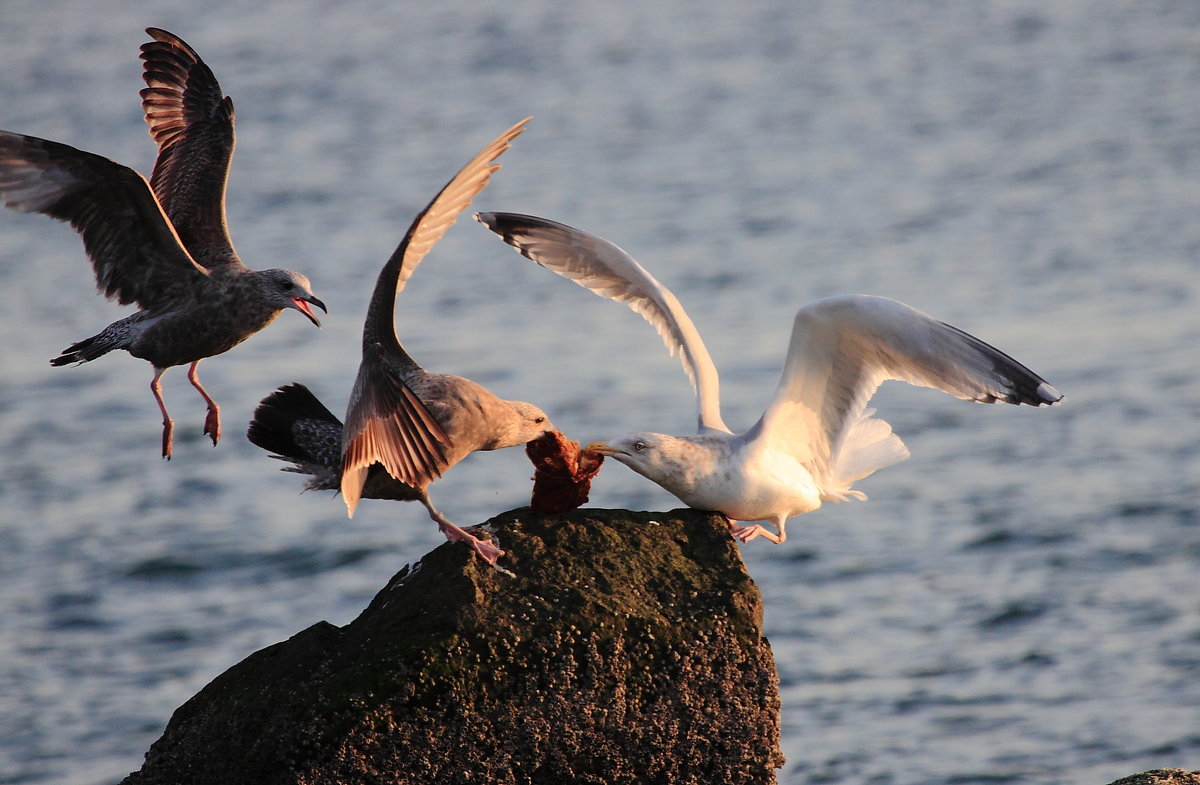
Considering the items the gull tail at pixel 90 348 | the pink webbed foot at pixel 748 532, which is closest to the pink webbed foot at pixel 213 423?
the gull tail at pixel 90 348

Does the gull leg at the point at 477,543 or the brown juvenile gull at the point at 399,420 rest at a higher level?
the brown juvenile gull at the point at 399,420

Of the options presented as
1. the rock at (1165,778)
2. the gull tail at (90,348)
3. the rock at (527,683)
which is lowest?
the rock at (1165,778)

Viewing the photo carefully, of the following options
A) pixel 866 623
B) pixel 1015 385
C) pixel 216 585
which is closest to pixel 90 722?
pixel 216 585

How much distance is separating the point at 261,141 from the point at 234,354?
7964 millimetres

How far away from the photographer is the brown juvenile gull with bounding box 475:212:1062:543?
25.2ft

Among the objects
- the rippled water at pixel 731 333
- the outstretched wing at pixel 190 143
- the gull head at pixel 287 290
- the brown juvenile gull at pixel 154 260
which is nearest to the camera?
the brown juvenile gull at pixel 154 260

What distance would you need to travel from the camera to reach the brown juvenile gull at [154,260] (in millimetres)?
8648

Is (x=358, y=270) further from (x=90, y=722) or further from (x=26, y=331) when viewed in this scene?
(x=90, y=722)

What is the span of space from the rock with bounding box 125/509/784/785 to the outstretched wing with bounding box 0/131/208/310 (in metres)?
2.89

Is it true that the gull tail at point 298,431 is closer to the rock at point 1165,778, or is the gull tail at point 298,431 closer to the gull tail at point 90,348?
the gull tail at point 90,348

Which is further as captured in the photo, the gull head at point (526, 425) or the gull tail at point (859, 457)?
the gull tail at point (859, 457)

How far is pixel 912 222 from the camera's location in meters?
23.4

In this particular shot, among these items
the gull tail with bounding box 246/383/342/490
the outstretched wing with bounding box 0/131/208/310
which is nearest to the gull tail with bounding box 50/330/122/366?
the outstretched wing with bounding box 0/131/208/310

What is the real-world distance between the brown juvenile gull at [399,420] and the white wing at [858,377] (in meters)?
1.35
